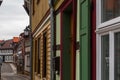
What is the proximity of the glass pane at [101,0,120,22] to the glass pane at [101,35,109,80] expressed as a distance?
0.26 m

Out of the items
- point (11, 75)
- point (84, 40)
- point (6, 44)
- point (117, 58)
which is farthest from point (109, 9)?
point (6, 44)

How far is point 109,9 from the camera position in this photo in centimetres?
583

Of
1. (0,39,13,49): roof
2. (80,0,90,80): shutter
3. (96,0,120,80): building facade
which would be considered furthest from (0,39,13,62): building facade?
(96,0,120,80): building facade

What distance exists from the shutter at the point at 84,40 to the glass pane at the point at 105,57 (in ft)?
1.71

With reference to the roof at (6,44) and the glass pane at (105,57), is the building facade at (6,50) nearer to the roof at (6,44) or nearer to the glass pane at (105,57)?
the roof at (6,44)

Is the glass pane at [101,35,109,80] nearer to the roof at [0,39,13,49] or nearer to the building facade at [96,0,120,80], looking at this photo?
the building facade at [96,0,120,80]

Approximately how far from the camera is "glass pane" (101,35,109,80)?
19.1ft

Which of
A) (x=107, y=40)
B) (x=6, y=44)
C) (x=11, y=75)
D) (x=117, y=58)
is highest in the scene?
(x=6, y=44)

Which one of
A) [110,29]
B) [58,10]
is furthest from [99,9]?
[58,10]

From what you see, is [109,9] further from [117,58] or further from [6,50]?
[6,50]

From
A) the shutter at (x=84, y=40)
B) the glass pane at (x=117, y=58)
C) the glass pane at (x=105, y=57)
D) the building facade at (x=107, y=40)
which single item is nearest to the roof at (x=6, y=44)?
the shutter at (x=84, y=40)

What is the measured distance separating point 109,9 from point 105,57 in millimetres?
611

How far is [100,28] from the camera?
6105 millimetres

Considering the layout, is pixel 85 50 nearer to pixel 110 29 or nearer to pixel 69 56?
pixel 110 29
